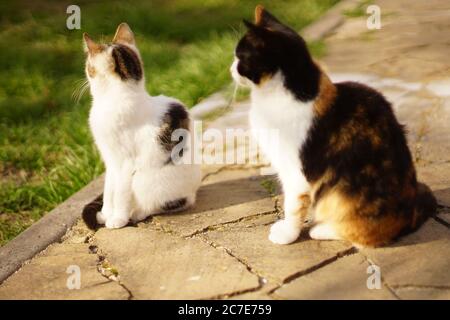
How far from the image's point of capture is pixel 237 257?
9.45 feet

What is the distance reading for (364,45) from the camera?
5832mm

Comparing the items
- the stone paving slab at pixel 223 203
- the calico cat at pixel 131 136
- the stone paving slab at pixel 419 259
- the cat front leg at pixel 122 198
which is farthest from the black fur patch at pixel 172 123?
the stone paving slab at pixel 419 259

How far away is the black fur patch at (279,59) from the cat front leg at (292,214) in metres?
0.42

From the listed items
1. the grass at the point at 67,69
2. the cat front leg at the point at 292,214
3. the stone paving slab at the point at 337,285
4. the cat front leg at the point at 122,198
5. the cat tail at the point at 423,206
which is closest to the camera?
the stone paving slab at the point at 337,285

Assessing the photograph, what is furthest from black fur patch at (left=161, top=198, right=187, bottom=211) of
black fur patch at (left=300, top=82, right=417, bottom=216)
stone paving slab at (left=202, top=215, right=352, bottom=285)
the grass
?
the grass

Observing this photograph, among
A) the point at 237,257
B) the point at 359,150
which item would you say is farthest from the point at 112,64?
the point at 359,150

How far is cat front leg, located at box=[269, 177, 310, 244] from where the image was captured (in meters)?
2.79

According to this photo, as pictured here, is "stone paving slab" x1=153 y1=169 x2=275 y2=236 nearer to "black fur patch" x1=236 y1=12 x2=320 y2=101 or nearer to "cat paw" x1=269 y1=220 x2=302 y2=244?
"cat paw" x1=269 y1=220 x2=302 y2=244

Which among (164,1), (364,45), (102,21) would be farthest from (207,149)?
(164,1)

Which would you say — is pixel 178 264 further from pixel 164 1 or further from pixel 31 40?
pixel 164 1

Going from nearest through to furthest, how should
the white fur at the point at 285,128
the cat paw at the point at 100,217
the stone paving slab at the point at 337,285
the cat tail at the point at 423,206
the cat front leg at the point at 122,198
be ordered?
the stone paving slab at the point at 337,285 → the white fur at the point at 285,128 → the cat tail at the point at 423,206 → the cat front leg at the point at 122,198 → the cat paw at the point at 100,217

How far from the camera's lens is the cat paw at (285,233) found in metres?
2.92

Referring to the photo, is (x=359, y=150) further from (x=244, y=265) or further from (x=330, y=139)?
(x=244, y=265)

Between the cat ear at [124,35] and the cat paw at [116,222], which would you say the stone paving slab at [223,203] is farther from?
the cat ear at [124,35]
